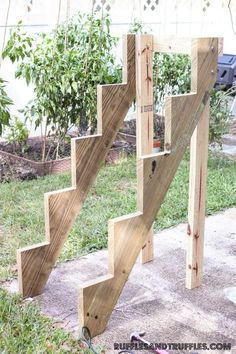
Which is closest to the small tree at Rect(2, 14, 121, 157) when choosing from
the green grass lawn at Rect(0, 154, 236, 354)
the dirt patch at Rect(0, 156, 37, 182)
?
the dirt patch at Rect(0, 156, 37, 182)

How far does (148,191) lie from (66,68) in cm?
268

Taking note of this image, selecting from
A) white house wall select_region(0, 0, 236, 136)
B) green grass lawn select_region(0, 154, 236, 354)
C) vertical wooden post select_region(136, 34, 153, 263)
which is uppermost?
white house wall select_region(0, 0, 236, 136)

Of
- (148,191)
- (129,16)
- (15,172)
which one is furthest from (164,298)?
(129,16)

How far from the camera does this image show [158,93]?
19.6 feet

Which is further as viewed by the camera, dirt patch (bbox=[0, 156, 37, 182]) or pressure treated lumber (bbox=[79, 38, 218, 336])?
dirt patch (bbox=[0, 156, 37, 182])

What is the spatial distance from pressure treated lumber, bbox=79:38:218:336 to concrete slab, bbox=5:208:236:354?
0.17 metres

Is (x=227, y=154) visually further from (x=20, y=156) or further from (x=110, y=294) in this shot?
(x=110, y=294)

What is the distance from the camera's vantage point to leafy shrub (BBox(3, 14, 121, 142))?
4781mm

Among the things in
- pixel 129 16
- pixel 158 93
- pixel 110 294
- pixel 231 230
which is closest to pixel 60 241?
pixel 110 294

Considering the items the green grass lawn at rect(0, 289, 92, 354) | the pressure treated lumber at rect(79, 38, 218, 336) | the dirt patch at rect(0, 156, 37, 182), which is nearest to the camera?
the green grass lawn at rect(0, 289, 92, 354)

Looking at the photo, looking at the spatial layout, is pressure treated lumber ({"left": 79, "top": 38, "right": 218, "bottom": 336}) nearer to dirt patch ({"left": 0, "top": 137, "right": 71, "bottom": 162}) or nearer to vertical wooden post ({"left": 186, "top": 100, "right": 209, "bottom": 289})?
vertical wooden post ({"left": 186, "top": 100, "right": 209, "bottom": 289})

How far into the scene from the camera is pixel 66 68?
484 cm

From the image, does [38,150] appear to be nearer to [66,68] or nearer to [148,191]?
[66,68]

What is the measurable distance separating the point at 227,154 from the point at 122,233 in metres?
3.77
